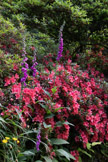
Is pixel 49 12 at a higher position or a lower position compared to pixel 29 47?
higher

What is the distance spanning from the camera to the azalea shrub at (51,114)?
223 cm

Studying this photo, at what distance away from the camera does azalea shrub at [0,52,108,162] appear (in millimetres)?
2234

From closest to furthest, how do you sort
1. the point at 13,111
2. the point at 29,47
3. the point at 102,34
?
the point at 13,111, the point at 29,47, the point at 102,34

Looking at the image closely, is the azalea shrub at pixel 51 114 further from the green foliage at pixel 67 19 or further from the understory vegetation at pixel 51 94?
the green foliage at pixel 67 19

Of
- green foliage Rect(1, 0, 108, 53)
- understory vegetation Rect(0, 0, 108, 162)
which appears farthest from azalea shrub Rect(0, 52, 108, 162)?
green foliage Rect(1, 0, 108, 53)

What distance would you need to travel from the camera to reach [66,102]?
296 centimetres

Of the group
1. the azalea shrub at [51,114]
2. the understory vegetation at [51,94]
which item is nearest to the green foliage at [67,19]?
the understory vegetation at [51,94]

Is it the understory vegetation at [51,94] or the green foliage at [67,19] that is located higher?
the green foliage at [67,19]

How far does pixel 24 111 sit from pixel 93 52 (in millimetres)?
3954

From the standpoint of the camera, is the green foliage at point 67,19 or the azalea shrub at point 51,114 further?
the green foliage at point 67,19

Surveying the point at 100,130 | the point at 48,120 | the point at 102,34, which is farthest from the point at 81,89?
the point at 102,34

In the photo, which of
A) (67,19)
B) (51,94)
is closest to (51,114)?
(51,94)

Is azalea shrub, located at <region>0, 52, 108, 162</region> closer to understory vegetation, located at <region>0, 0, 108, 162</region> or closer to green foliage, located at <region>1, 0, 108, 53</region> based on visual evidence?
understory vegetation, located at <region>0, 0, 108, 162</region>

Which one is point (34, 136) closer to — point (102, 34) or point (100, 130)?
point (100, 130)
